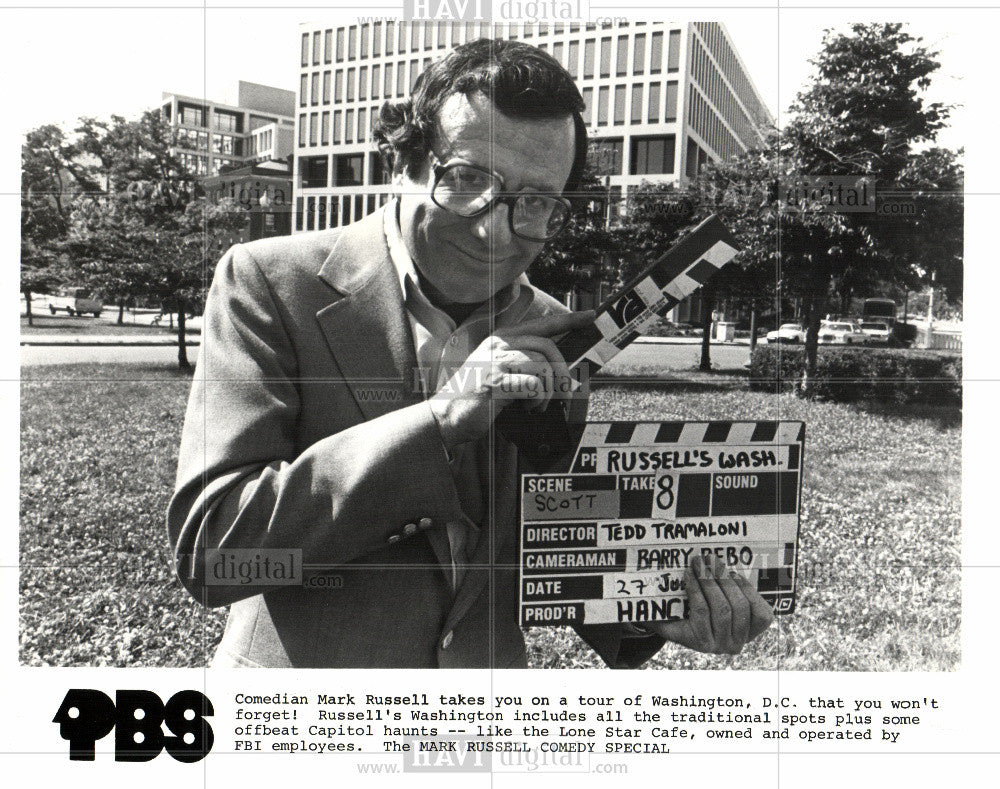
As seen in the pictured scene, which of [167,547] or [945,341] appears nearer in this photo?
[167,547]

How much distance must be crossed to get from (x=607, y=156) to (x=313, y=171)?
3.28ft

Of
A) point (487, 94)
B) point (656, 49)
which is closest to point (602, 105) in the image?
point (656, 49)

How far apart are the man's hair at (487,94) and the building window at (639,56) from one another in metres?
0.43

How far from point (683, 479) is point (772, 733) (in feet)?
3.78

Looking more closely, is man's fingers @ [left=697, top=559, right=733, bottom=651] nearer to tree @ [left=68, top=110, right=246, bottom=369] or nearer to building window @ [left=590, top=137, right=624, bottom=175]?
building window @ [left=590, top=137, right=624, bottom=175]

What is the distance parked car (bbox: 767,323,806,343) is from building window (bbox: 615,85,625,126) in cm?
93

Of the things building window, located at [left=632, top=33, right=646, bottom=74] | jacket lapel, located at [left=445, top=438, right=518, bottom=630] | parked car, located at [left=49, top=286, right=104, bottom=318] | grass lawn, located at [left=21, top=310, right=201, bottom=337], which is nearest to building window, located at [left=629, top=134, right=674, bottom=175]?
building window, located at [left=632, top=33, right=646, bottom=74]

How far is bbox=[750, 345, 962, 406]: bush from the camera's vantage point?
114 inches

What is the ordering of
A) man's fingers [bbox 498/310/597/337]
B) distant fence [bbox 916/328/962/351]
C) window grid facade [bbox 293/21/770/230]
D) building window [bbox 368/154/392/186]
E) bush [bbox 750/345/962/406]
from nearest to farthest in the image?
man's fingers [bbox 498/310/597/337]
building window [bbox 368/154/392/186]
window grid facade [bbox 293/21/770/230]
bush [bbox 750/345/962/406]
distant fence [bbox 916/328/962/351]

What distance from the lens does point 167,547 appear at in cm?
289

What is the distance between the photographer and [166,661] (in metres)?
2.92

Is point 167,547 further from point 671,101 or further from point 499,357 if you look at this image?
point 671,101

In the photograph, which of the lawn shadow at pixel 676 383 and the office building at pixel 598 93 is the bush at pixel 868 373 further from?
the office building at pixel 598 93

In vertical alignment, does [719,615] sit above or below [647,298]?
below
